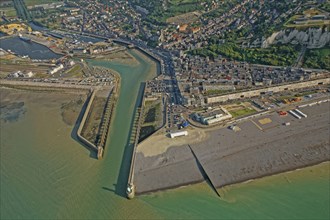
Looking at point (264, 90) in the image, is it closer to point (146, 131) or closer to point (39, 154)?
point (146, 131)

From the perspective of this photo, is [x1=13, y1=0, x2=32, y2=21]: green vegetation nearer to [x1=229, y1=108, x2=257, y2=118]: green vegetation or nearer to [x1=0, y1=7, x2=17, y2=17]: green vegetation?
[x1=0, y1=7, x2=17, y2=17]: green vegetation

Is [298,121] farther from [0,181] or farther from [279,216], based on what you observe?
[0,181]

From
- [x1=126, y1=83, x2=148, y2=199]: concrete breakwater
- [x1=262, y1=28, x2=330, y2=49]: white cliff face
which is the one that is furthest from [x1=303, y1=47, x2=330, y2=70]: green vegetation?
[x1=126, y1=83, x2=148, y2=199]: concrete breakwater

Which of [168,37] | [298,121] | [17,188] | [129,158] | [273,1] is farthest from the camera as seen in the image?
[273,1]

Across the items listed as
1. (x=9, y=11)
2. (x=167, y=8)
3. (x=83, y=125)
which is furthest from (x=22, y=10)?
(x=83, y=125)

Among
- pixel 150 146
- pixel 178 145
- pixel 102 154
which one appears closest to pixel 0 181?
pixel 102 154

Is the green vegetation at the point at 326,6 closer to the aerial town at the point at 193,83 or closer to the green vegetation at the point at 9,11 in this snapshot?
A: the aerial town at the point at 193,83
